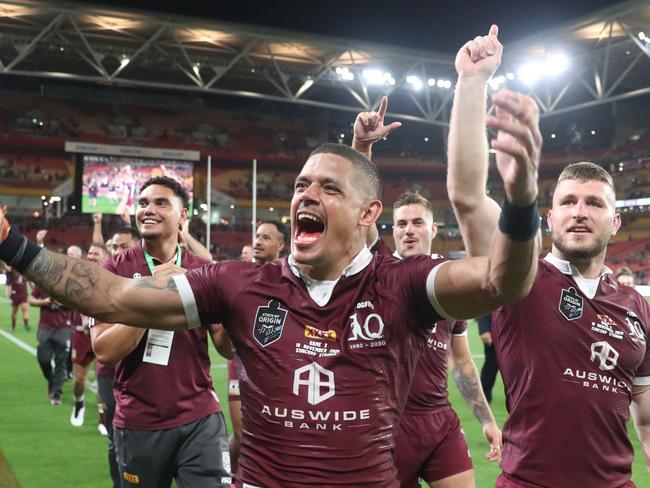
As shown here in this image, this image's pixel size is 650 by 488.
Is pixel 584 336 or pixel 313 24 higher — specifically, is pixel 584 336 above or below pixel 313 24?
below

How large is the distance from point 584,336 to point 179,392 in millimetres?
2116

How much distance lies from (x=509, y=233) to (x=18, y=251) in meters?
1.48

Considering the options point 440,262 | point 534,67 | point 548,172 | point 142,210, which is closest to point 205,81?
point 534,67

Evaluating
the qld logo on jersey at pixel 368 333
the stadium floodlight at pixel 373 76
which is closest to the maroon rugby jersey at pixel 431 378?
the qld logo on jersey at pixel 368 333

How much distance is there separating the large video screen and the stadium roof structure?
4475 mm

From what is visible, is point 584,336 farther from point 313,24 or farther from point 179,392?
point 313,24

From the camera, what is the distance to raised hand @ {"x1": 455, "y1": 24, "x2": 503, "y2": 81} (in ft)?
7.28

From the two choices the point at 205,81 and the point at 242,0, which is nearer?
the point at 242,0

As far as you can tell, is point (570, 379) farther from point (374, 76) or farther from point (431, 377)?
point (374, 76)

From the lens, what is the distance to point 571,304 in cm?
310

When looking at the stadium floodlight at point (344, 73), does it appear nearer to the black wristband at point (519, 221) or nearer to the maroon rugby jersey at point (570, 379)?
the maroon rugby jersey at point (570, 379)

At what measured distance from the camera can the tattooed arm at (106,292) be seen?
7.45 feet

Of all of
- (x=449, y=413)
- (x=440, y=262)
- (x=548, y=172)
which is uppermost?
(x=548, y=172)

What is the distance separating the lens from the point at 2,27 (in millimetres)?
24953
